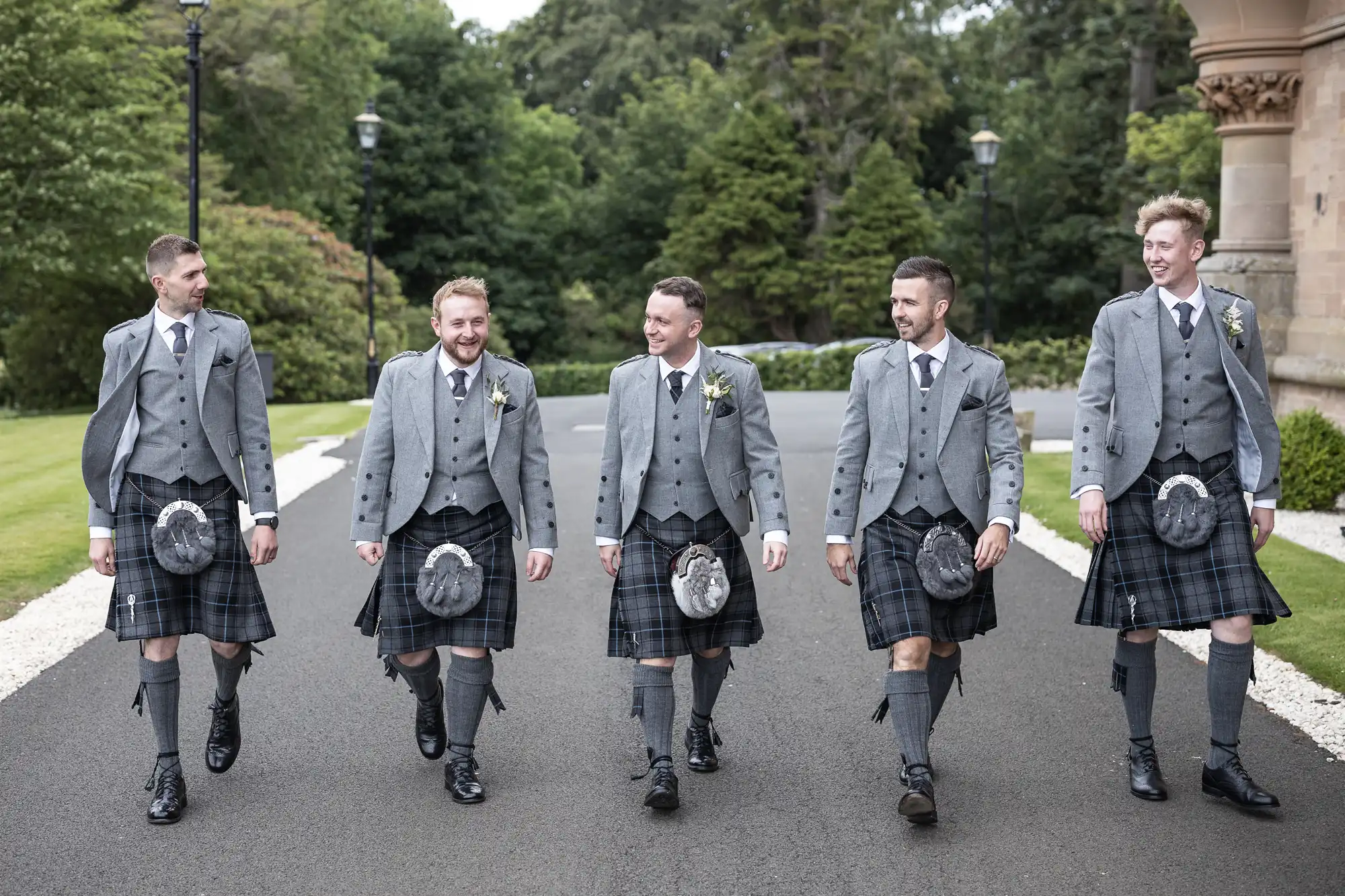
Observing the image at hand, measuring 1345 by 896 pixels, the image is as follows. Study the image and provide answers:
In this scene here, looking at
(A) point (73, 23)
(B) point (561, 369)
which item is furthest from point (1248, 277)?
(B) point (561, 369)

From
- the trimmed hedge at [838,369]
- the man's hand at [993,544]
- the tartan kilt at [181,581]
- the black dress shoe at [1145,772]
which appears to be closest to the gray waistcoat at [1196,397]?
the man's hand at [993,544]

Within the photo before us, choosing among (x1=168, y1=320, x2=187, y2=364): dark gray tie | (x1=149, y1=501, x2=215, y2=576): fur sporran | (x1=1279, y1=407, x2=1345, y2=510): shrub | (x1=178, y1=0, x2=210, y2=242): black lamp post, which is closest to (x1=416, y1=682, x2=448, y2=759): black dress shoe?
(x1=149, y1=501, x2=215, y2=576): fur sporran

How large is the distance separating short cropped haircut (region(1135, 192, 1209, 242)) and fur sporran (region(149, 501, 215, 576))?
345cm

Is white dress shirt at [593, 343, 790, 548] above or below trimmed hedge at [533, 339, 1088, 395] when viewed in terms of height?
above

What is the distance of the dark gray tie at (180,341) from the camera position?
5727 mm

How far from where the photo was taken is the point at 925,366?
5.63m

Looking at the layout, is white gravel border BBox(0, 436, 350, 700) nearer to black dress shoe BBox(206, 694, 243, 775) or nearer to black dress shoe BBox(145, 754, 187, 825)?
black dress shoe BBox(206, 694, 243, 775)

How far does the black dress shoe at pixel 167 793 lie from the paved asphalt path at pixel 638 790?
51 millimetres

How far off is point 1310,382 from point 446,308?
33.4 feet

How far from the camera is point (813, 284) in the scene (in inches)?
1777

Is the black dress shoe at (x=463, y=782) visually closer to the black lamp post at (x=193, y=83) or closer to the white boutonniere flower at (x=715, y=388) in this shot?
the white boutonniere flower at (x=715, y=388)

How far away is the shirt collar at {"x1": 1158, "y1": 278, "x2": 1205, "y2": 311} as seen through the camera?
5676 mm

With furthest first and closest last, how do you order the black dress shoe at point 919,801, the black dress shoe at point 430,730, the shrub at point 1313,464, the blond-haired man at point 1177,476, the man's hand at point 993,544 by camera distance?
the shrub at point 1313,464 < the black dress shoe at point 430,730 < the blond-haired man at point 1177,476 < the man's hand at point 993,544 < the black dress shoe at point 919,801

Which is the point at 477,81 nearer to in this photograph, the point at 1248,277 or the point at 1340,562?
the point at 1248,277
